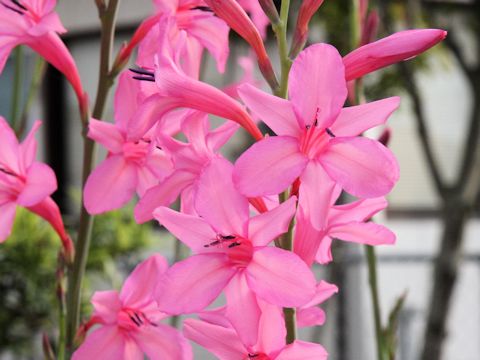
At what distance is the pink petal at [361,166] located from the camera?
30 centimetres

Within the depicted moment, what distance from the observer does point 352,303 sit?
141 inches

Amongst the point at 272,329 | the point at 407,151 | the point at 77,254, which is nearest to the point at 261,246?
the point at 272,329

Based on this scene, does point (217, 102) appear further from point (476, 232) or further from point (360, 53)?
point (476, 232)

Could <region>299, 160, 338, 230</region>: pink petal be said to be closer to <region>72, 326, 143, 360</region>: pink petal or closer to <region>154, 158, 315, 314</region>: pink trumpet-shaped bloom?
<region>154, 158, 315, 314</region>: pink trumpet-shaped bloom

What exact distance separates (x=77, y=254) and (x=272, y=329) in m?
0.14

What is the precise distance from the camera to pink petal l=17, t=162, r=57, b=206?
1.30 ft

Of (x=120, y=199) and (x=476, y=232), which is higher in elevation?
(x=120, y=199)

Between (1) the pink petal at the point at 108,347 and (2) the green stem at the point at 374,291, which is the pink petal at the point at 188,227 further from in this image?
(2) the green stem at the point at 374,291

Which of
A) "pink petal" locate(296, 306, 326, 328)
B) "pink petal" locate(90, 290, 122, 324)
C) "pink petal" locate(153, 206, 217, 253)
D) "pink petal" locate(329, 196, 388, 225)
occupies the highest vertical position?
"pink petal" locate(329, 196, 388, 225)

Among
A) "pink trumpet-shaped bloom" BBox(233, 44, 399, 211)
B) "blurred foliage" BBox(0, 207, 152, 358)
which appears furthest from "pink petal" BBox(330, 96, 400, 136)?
"blurred foliage" BBox(0, 207, 152, 358)

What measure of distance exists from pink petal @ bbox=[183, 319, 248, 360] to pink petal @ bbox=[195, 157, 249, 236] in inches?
1.7

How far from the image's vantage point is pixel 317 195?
1.06 feet

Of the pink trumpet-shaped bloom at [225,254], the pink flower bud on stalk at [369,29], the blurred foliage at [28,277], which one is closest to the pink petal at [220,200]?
the pink trumpet-shaped bloom at [225,254]

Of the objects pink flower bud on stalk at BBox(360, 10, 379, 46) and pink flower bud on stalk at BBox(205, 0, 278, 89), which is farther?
pink flower bud on stalk at BBox(360, 10, 379, 46)
